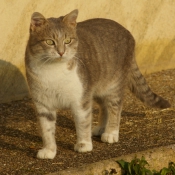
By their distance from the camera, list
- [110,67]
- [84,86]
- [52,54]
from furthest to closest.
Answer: [110,67] < [84,86] < [52,54]

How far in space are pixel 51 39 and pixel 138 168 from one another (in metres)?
1.49

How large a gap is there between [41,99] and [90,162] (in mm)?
802

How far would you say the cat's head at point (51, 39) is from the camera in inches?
226

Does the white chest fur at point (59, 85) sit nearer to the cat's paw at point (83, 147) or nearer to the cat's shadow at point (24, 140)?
the cat's paw at point (83, 147)

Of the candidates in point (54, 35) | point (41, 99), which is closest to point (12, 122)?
point (41, 99)

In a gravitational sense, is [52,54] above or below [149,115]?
above

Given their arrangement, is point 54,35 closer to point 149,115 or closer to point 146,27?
point 149,115

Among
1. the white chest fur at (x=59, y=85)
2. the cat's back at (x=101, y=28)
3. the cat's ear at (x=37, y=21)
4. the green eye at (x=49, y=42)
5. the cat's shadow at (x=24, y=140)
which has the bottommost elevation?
the cat's shadow at (x=24, y=140)

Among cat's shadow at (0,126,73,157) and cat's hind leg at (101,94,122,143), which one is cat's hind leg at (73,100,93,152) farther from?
cat's hind leg at (101,94,122,143)

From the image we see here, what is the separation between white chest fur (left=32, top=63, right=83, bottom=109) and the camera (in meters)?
5.86

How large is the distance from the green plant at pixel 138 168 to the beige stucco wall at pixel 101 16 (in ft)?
8.97

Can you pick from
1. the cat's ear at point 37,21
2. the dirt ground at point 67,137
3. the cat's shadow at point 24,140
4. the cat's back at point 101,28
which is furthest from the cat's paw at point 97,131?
the cat's ear at point 37,21

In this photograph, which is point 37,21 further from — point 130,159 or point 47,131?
point 130,159

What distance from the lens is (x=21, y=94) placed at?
8.09m
